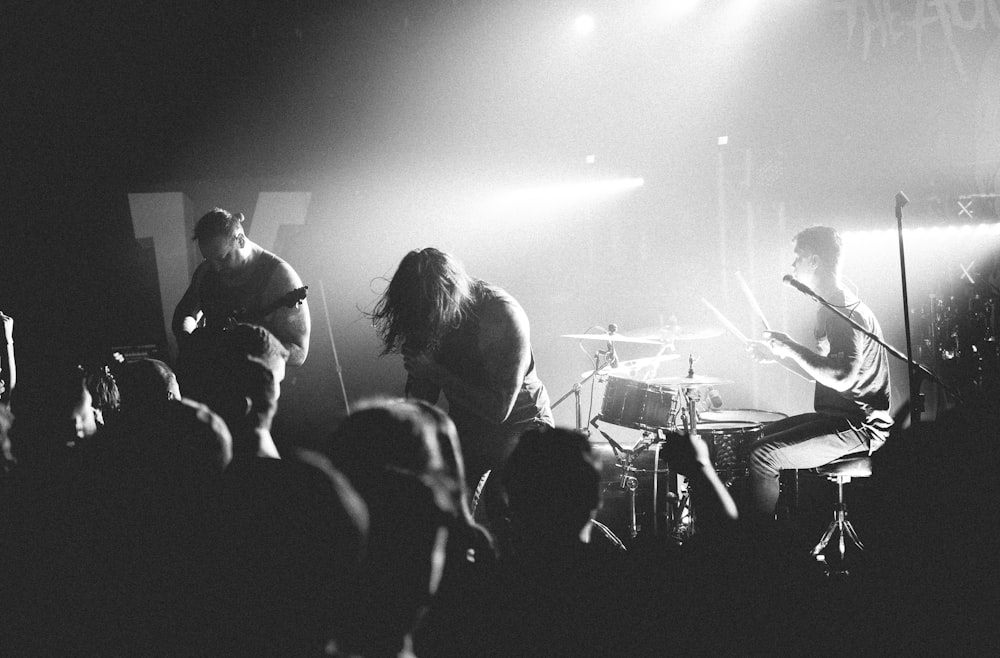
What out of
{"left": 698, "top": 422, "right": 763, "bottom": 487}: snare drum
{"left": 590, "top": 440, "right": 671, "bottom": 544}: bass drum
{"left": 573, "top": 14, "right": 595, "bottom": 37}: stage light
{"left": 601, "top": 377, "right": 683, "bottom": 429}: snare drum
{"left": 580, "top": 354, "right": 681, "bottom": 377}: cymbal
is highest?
{"left": 573, "top": 14, "right": 595, "bottom": 37}: stage light

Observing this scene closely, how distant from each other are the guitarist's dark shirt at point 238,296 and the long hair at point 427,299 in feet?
4.12

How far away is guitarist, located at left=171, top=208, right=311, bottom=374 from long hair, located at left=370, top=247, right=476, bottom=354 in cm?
103

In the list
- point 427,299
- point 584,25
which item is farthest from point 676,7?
point 427,299

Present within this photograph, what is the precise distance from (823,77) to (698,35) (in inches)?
39.0

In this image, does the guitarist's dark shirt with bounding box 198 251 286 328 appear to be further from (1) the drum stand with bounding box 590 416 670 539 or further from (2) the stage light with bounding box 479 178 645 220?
(2) the stage light with bounding box 479 178 645 220

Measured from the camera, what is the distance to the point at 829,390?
4.51 meters

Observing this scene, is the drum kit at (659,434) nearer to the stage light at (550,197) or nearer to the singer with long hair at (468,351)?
the singer with long hair at (468,351)

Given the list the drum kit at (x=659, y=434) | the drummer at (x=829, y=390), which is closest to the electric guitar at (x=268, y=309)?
the drum kit at (x=659, y=434)

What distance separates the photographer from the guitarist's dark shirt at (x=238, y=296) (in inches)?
174

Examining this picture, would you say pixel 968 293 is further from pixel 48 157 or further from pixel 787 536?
pixel 48 157

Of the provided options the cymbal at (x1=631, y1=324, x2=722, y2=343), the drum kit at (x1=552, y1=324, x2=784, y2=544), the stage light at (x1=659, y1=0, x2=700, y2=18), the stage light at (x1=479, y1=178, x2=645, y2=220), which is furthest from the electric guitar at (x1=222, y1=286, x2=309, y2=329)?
the stage light at (x1=659, y1=0, x2=700, y2=18)

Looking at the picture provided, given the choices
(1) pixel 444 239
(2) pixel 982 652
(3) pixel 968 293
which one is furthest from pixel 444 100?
(2) pixel 982 652

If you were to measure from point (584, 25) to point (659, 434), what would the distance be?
3.41 meters

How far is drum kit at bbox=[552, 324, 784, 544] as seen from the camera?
15.5 ft
